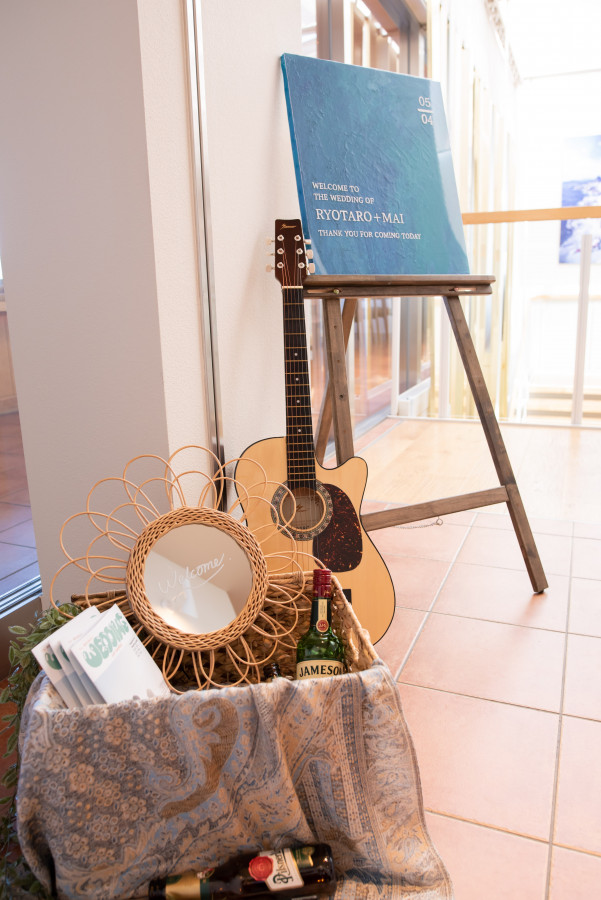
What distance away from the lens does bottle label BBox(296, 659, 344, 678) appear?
106 cm

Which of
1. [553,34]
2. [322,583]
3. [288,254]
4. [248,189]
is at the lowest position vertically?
[322,583]

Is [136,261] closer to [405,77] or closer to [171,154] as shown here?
[171,154]

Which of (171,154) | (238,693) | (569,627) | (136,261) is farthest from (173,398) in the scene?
(569,627)

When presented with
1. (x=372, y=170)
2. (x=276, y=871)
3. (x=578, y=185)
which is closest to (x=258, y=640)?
(x=276, y=871)

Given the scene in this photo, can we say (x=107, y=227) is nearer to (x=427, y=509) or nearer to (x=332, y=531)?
(x=332, y=531)

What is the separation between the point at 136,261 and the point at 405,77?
950 millimetres

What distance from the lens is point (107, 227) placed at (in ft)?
4.38

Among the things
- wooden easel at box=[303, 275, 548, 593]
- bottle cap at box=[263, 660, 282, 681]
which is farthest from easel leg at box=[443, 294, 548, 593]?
bottle cap at box=[263, 660, 282, 681]

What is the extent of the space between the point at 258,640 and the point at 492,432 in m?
0.85

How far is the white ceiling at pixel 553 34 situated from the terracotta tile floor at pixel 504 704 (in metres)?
4.33

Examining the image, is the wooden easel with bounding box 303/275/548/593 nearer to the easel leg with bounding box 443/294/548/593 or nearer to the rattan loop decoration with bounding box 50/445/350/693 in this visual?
the easel leg with bounding box 443/294/548/593

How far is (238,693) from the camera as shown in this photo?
85cm

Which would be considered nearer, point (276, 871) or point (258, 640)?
point (276, 871)

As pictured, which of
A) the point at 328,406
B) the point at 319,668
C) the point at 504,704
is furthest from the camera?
the point at 328,406
